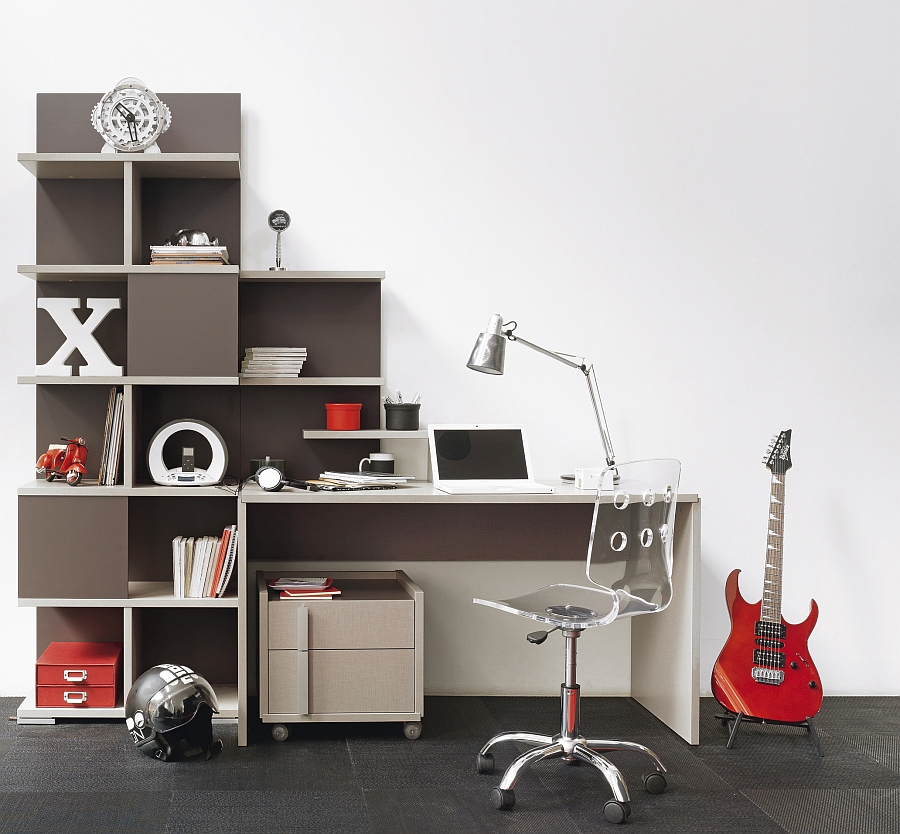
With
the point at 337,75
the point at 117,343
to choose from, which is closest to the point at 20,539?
the point at 117,343

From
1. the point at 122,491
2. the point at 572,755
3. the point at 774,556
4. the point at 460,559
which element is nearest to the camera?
the point at 572,755

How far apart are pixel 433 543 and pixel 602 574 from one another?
Answer: 1.04 meters

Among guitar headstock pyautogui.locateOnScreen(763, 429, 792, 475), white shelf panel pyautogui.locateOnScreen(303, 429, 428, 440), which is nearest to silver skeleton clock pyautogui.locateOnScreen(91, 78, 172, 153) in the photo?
white shelf panel pyautogui.locateOnScreen(303, 429, 428, 440)

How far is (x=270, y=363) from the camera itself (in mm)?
3211

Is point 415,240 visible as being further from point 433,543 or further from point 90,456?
point 90,456

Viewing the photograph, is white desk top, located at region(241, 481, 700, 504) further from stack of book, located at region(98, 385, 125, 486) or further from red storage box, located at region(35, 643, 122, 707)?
red storage box, located at region(35, 643, 122, 707)

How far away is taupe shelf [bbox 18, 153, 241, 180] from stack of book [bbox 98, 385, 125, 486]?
0.79m

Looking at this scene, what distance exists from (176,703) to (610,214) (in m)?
2.36

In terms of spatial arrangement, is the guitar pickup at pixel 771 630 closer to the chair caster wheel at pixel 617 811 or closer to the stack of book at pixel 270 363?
the chair caster wheel at pixel 617 811

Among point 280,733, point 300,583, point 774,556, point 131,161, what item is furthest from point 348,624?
point 131,161

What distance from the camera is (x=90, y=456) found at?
331cm

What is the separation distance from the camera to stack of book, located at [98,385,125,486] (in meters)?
3.02

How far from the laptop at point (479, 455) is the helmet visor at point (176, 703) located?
1.04 meters

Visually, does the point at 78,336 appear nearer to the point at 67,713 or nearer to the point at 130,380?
the point at 130,380
